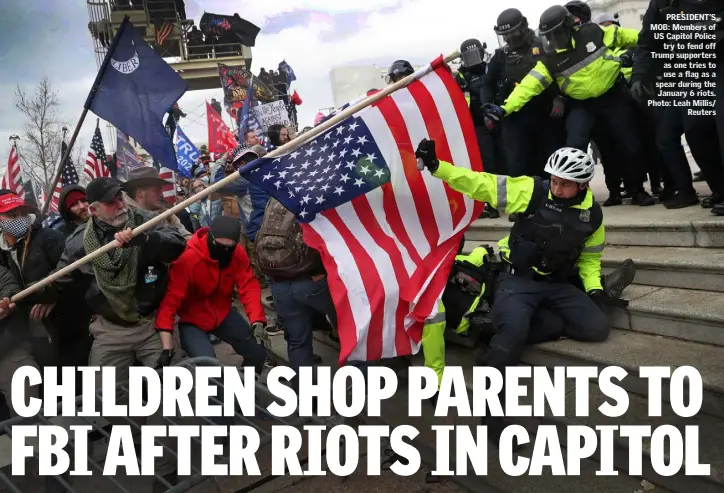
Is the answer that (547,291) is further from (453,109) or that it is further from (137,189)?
(137,189)

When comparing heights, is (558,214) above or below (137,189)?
below

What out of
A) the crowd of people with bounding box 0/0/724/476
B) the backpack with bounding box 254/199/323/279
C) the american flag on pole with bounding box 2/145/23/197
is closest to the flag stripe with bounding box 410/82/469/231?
the crowd of people with bounding box 0/0/724/476

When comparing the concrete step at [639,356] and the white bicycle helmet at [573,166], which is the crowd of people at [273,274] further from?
the concrete step at [639,356]

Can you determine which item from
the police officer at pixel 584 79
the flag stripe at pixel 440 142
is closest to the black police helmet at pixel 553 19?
the police officer at pixel 584 79

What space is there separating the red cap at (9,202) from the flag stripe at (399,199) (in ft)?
9.27

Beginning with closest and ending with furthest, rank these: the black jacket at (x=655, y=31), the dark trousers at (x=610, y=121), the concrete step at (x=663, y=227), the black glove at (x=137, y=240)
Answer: the black glove at (x=137, y=240)
the concrete step at (x=663, y=227)
the black jacket at (x=655, y=31)
the dark trousers at (x=610, y=121)

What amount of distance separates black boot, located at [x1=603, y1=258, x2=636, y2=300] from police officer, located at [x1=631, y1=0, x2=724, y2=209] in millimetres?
1055

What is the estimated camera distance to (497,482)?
3.16m

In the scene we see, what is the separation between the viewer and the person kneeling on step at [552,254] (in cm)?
378

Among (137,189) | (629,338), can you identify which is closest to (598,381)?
(629,338)

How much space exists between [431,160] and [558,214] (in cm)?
117

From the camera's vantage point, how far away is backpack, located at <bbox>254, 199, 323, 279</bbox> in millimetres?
3918

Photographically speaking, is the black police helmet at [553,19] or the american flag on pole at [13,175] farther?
the american flag on pole at [13,175]

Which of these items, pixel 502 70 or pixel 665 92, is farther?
pixel 502 70
